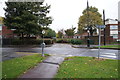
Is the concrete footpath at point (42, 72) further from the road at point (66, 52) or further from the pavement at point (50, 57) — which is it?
the road at point (66, 52)

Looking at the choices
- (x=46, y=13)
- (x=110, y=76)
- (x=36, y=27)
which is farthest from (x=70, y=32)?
(x=110, y=76)

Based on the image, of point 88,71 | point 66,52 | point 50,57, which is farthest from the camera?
point 66,52

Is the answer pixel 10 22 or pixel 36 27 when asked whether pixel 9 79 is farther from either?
pixel 10 22

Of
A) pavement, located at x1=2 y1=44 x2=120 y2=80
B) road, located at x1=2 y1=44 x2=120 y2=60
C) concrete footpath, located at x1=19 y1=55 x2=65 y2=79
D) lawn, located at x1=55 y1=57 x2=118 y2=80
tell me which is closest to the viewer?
lawn, located at x1=55 y1=57 x2=118 y2=80

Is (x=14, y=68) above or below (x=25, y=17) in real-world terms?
below

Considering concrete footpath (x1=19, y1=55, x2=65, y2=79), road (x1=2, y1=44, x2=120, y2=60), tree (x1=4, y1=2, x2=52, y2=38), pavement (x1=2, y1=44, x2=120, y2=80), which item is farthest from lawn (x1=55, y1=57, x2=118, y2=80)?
tree (x1=4, y1=2, x2=52, y2=38)

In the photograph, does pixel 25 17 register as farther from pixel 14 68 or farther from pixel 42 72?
pixel 42 72

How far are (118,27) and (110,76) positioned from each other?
48573mm

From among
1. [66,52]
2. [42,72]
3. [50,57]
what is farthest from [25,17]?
[42,72]

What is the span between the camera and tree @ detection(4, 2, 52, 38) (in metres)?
24.0

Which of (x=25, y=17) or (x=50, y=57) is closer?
(x=50, y=57)

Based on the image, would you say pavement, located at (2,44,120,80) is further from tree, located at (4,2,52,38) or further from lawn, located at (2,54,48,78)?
tree, located at (4,2,52,38)

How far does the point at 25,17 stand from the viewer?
79.0ft

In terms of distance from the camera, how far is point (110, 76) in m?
4.47
